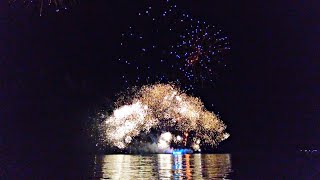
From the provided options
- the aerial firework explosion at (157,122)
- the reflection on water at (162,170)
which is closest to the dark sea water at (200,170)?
the reflection on water at (162,170)

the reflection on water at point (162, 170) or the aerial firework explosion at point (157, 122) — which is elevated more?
the aerial firework explosion at point (157, 122)

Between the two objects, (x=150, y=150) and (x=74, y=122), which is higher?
(x=74, y=122)

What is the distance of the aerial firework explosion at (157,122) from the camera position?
→ 58.3 meters

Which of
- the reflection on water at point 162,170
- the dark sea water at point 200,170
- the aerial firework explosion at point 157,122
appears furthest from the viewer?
the aerial firework explosion at point 157,122

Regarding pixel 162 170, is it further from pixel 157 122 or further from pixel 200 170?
pixel 157 122

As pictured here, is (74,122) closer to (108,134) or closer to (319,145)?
(108,134)

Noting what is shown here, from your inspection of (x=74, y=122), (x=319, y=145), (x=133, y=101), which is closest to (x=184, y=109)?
(x=133, y=101)

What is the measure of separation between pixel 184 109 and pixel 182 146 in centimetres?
1248

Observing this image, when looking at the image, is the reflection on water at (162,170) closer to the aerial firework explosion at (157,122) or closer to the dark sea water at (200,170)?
the dark sea water at (200,170)

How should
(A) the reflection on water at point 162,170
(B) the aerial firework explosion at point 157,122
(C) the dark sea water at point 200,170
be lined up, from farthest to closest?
(B) the aerial firework explosion at point 157,122 < (C) the dark sea water at point 200,170 < (A) the reflection on water at point 162,170

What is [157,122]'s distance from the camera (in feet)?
203

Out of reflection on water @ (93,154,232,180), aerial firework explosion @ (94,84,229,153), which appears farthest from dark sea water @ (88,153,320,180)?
aerial firework explosion @ (94,84,229,153)

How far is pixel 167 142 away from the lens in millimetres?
67688

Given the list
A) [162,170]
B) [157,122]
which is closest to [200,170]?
[162,170]
